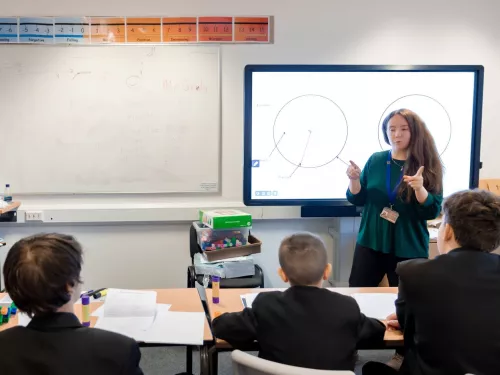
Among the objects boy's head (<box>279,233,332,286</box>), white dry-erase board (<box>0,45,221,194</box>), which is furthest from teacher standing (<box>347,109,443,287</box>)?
white dry-erase board (<box>0,45,221,194</box>)

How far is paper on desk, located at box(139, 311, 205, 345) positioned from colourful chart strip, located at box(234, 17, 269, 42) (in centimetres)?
230

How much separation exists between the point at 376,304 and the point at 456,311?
25.0 inches

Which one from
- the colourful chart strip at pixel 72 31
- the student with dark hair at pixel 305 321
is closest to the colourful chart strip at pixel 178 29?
the colourful chart strip at pixel 72 31

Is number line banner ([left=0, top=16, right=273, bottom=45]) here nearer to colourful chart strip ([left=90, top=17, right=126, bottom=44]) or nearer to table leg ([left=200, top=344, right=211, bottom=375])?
colourful chart strip ([left=90, top=17, right=126, bottom=44])

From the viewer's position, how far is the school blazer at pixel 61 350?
1.12 meters

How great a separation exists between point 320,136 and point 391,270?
126 cm

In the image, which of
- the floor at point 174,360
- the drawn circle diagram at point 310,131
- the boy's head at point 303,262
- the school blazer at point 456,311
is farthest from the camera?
the drawn circle diagram at point 310,131

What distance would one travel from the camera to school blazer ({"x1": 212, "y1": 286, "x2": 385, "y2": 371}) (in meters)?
1.37

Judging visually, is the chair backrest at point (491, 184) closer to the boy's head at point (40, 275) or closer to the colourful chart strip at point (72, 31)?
the colourful chart strip at point (72, 31)

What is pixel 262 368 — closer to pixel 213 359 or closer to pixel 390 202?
pixel 213 359

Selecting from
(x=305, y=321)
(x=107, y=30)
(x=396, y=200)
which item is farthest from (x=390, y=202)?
(x=107, y=30)

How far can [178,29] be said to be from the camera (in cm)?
346

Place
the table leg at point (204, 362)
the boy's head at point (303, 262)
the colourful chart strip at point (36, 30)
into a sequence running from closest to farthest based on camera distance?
the boy's head at point (303, 262), the table leg at point (204, 362), the colourful chart strip at point (36, 30)

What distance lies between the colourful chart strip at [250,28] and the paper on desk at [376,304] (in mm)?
2179
